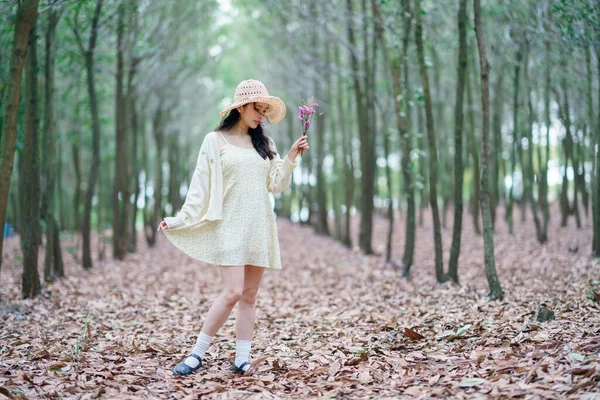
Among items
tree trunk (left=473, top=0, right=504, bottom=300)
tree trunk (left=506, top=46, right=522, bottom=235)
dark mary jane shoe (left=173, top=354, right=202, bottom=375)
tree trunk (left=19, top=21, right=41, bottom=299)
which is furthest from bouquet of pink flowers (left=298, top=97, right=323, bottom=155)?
tree trunk (left=506, top=46, right=522, bottom=235)

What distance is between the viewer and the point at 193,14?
52.3 ft

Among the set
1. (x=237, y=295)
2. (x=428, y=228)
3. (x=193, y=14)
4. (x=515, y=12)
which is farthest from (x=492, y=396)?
(x=428, y=228)

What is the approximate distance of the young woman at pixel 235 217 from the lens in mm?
4301

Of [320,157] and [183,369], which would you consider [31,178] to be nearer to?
[183,369]

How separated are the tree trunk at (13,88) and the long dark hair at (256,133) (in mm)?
2689

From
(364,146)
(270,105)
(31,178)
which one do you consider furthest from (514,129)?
(31,178)

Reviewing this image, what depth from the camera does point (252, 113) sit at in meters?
4.50

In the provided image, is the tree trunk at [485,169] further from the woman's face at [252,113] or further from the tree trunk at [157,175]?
the tree trunk at [157,175]

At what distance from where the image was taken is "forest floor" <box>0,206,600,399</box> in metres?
3.75

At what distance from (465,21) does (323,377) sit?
5.48m

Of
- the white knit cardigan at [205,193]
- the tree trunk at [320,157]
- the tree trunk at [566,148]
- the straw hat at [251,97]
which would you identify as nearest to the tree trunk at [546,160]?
the tree trunk at [566,148]

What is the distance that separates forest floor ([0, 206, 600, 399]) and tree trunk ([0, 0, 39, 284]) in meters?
1.60

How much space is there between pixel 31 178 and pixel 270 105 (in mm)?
4596

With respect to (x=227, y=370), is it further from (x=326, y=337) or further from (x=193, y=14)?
(x=193, y=14)
